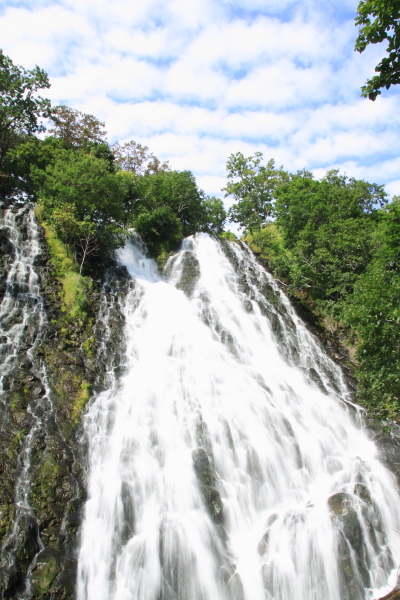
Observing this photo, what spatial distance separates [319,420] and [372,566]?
171 inches

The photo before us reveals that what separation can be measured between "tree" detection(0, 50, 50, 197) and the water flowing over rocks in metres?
7.75

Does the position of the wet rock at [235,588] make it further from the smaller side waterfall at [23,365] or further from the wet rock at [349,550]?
the smaller side waterfall at [23,365]

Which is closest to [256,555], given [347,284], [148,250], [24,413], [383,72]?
[24,413]

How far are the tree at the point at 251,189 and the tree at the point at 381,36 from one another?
87.2 ft

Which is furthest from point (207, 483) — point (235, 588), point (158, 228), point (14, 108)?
point (14, 108)

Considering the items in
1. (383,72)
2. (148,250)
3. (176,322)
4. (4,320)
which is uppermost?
(383,72)

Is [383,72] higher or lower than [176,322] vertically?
higher

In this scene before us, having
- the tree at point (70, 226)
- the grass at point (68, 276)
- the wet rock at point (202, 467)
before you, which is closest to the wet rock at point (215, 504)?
the wet rock at point (202, 467)

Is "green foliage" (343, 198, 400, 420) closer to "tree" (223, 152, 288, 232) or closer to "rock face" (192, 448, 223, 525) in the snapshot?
"rock face" (192, 448, 223, 525)

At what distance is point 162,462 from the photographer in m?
9.02

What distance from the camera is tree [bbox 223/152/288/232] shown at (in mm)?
33969

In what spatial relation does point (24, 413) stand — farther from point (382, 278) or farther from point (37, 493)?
point (382, 278)

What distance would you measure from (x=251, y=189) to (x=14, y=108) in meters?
23.2

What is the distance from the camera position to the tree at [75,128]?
2842 centimetres
